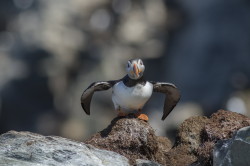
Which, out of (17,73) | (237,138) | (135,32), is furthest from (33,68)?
(237,138)

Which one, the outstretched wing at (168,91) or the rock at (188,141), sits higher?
the outstretched wing at (168,91)

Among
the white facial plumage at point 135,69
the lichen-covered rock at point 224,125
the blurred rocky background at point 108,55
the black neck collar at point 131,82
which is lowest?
the blurred rocky background at point 108,55

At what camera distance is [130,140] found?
1129 centimetres

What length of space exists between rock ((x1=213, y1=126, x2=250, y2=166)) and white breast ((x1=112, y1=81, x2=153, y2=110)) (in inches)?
84.2

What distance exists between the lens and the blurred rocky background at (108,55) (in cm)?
2683

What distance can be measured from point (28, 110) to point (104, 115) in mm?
2698

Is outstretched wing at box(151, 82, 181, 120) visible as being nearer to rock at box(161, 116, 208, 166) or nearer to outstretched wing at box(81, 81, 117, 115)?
rock at box(161, 116, 208, 166)

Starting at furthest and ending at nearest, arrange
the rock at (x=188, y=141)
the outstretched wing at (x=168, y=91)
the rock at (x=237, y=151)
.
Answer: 1. the outstretched wing at (x=168, y=91)
2. the rock at (x=188, y=141)
3. the rock at (x=237, y=151)

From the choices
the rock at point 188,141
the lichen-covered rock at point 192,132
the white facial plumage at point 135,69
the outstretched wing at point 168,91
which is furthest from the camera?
the outstretched wing at point 168,91

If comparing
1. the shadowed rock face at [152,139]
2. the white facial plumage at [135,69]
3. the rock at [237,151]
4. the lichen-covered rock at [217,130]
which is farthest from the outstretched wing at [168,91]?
the rock at [237,151]

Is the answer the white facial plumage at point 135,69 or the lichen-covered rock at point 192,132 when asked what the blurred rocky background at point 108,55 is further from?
the white facial plumage at point 135,69

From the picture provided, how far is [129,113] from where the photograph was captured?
1203 cm

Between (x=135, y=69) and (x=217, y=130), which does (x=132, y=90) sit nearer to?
(x=135, y=69)

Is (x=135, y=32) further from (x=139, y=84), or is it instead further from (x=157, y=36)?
(x=139, y=84)
